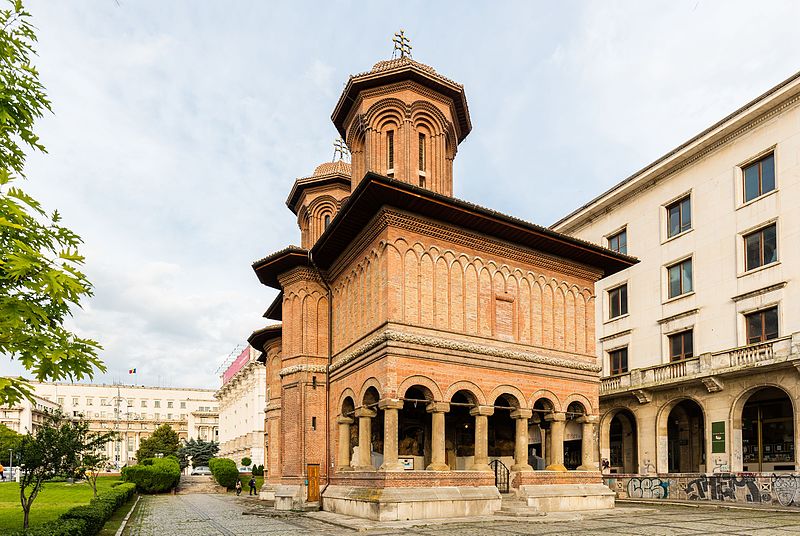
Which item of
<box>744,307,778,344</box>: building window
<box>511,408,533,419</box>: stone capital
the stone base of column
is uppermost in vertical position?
<box>744,307,778,344</box>: building window

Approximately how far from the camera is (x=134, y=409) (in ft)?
427

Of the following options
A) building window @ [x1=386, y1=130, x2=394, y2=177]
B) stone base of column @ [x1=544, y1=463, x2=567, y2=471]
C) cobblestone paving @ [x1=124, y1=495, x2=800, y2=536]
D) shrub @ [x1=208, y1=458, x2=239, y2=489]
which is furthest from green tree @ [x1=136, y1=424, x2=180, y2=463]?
stone base of column @ [x1=544, y1=463, x2=567, y2=471]

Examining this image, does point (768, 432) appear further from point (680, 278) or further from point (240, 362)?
point (240, 362)

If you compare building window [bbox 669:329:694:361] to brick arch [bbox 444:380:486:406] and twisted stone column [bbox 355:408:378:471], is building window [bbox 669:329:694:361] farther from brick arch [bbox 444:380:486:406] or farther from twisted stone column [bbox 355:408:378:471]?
twisted stone column [bbox 355:408:378:471]

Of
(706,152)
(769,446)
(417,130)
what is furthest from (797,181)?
(417,130)

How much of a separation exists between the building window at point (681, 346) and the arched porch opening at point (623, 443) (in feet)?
15.5

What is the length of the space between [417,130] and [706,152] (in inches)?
587

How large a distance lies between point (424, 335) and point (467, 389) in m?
2.46

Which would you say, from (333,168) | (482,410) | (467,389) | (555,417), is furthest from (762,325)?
(333,168)

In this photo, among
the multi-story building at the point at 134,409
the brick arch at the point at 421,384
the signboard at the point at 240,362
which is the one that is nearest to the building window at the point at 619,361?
the brick arch at the point at 421,384

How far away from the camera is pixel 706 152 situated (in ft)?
102

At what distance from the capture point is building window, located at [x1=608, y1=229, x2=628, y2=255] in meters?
36.7

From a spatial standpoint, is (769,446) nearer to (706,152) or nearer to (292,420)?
(706,152)

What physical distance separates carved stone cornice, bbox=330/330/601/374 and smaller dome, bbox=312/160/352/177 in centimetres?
1308
